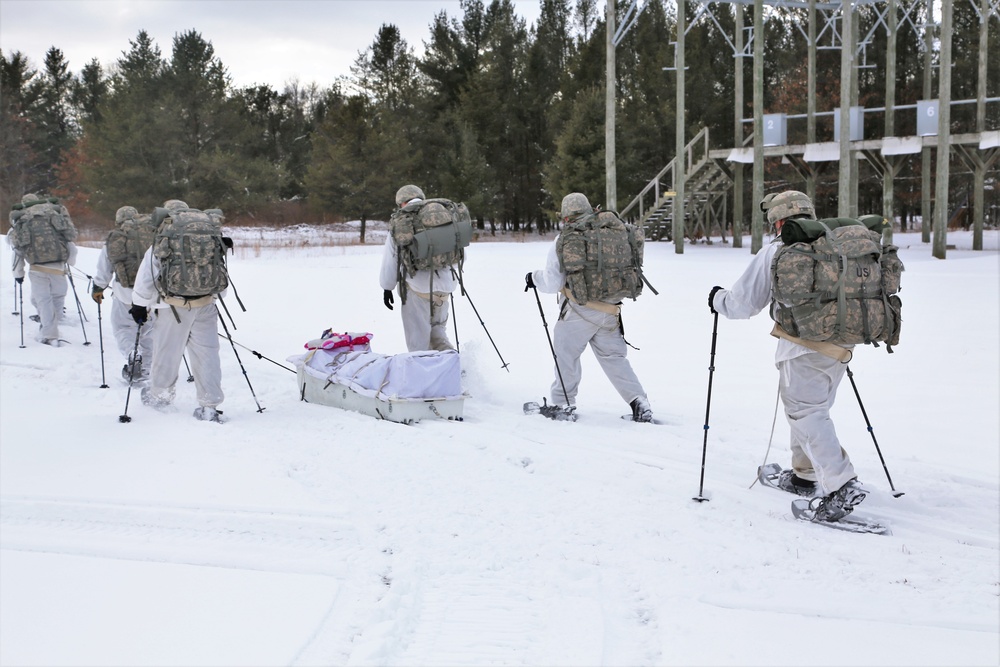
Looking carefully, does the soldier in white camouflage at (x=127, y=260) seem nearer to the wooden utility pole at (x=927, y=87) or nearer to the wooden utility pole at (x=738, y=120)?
the wooden utility pole at (x=738, y=120)

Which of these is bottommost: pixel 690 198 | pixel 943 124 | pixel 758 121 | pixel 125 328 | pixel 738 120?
pixel 125 328

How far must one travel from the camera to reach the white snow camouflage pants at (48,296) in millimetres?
12547

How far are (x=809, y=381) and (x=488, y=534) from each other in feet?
7.16

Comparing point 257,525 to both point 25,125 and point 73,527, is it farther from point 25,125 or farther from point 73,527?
point 25,125

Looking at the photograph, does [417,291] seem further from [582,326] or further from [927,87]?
[927,87]

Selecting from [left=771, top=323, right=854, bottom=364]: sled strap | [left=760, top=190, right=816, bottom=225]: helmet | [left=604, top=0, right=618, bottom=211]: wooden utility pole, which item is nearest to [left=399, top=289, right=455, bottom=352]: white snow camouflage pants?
[left=760, top=190, right=816, bottom=225]: helmet

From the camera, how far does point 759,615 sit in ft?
14.7

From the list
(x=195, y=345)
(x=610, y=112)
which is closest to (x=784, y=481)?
(x=195, y=345)

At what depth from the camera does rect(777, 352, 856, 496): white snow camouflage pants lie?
5.64 metres

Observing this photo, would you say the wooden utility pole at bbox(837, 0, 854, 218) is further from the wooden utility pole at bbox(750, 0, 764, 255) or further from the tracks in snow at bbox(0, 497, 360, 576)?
the tracks in snow at bbox(0, 497, 360, 576)

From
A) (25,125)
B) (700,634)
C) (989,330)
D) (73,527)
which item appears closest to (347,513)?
(73,527)

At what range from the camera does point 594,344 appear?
812cm

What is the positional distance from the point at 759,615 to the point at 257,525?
2925 millimetres

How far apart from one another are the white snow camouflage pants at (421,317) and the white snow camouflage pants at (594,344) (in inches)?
59.7
